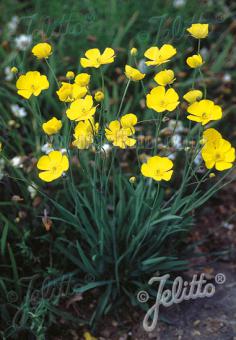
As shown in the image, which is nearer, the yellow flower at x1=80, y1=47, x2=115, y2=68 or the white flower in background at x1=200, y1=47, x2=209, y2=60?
the yellow flower at x1=80, y1=47, x2=115, y2=68

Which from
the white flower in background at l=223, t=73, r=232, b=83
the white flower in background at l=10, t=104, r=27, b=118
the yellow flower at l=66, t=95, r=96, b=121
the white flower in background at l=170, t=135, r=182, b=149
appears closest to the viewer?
the yellow flower at l=66, t=95, r=96, b=121

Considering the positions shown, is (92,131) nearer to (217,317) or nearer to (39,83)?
(39,83)

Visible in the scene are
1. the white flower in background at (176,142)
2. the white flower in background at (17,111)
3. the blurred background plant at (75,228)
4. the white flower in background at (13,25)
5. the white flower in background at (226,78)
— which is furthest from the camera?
the white flower in background at (13,25)

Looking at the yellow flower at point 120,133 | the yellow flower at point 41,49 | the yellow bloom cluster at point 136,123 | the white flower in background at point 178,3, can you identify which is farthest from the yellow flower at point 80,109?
the white flower in background at point 178,3

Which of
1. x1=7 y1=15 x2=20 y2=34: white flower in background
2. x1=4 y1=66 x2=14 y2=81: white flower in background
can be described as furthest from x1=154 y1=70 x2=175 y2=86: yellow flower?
x1=7 y1=15 x2=20 y2=34: white flower in background

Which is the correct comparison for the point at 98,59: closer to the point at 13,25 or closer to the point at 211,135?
the point at 211,135

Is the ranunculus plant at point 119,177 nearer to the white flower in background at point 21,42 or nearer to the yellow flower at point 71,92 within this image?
the yellow flower at point 71,92

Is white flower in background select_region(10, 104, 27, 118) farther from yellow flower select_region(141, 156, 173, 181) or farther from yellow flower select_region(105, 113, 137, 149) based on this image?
yellow flower select_region(141, 156, 173, 181)
